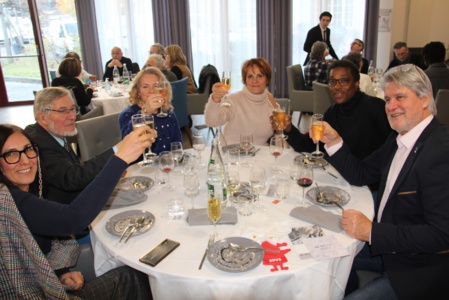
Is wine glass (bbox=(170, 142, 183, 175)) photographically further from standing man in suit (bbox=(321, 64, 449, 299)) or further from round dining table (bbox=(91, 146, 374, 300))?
standing man in suit (bbox=(321, 64, 449, 299))

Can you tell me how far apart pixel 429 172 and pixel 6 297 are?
176 centimetres

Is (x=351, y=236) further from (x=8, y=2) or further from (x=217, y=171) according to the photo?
(x=8, y=2)

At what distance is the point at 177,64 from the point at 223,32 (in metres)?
2.69

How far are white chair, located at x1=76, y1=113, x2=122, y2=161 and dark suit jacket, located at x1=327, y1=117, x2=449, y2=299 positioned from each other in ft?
7.26

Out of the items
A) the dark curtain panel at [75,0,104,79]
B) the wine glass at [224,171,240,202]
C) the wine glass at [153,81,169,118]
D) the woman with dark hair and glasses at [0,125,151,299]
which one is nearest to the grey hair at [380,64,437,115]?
the wine glass at [224,171,240,202]

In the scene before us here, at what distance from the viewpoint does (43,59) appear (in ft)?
27.6

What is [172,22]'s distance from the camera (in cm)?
792

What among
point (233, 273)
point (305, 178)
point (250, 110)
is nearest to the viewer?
point (233, 273)

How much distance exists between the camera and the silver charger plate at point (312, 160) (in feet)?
7.81

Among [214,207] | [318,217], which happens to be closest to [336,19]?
[318,217]

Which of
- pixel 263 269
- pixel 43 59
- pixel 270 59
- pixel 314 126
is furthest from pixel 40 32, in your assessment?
pixel 263 269

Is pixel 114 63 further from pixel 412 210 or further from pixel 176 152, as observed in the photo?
pixel 412 210

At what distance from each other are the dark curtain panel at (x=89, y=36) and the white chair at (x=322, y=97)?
17.1 feet

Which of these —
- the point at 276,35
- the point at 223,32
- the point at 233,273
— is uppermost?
the point at 223,32
